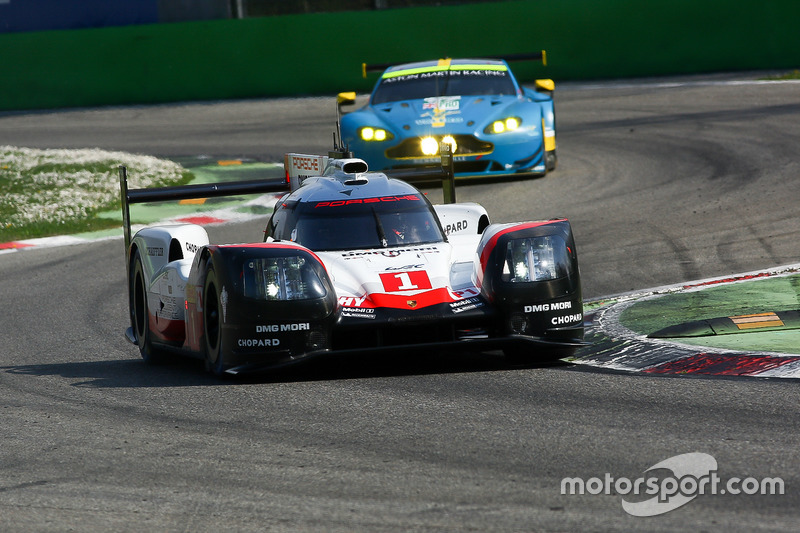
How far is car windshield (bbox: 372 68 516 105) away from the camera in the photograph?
49.0ft

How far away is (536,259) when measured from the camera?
6.87 meters

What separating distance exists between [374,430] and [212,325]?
1.96 metres

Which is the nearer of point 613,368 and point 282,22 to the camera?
point 613,368

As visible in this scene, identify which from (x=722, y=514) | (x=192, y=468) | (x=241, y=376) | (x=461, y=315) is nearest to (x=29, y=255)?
(x=241, y=376)

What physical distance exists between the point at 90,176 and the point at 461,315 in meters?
12.0

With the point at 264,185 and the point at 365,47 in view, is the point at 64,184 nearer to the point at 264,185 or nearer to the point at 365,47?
the point at 264,185

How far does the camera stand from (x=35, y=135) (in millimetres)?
23094

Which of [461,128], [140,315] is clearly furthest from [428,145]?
[140,315]

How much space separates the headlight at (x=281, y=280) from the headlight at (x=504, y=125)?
7.69 metres

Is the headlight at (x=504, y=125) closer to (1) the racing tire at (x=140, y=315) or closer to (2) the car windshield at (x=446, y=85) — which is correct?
(2) the car windshield at (x=446, y=85)

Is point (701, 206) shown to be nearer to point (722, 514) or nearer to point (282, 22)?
point (722, 514)

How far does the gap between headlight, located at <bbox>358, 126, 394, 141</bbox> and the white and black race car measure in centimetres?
632

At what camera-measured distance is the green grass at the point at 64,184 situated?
14.6 metres

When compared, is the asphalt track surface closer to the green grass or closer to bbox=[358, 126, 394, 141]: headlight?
the green grass
